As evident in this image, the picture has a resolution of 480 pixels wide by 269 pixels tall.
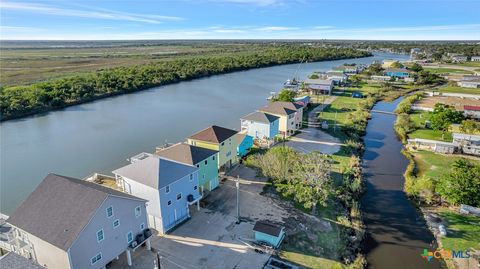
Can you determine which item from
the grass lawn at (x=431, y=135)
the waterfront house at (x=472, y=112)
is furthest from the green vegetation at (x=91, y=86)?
the waterfront house at (x=472, y=112)

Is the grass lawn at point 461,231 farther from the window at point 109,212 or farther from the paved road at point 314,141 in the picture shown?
the window at point 109,212

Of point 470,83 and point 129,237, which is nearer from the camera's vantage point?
point 129,237

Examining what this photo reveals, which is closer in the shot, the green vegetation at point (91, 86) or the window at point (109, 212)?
the window at point (109, 212)

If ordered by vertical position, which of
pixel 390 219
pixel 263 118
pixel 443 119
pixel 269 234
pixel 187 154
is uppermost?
pixel 263 118

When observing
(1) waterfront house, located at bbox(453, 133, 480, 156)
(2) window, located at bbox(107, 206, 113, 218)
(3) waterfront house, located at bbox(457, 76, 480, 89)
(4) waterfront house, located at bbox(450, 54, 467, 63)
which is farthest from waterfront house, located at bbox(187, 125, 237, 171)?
(4) waterfront house, located at bbox(450, 54, 467, 63)

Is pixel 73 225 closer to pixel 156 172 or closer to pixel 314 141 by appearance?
pixel 156 172

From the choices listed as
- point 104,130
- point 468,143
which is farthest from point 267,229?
point 104,130
